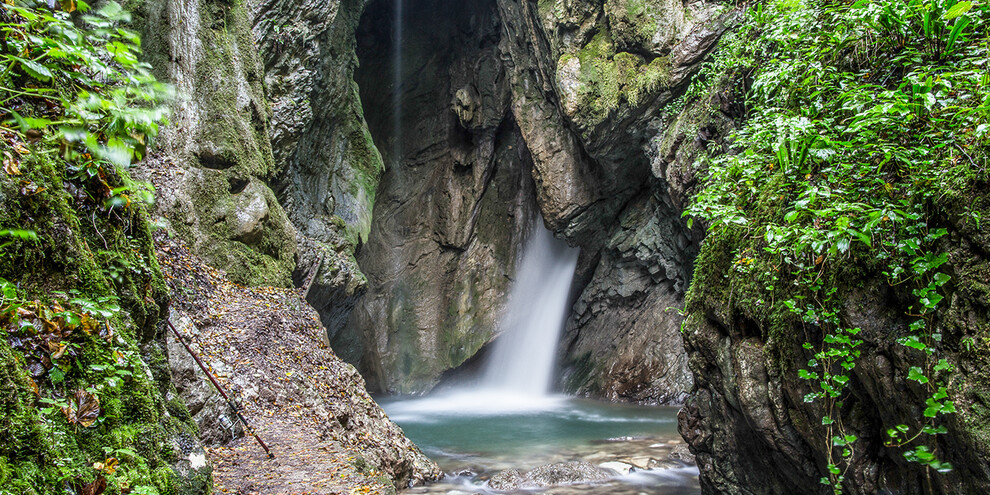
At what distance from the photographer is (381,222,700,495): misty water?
8703 millimetres

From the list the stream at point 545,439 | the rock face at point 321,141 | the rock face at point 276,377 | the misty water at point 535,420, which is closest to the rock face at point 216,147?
the rock face at point 276,377

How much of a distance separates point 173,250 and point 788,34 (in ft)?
24.9

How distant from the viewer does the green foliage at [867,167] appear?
2779mm

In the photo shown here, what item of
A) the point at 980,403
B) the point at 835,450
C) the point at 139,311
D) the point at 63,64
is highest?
the point at 63,64

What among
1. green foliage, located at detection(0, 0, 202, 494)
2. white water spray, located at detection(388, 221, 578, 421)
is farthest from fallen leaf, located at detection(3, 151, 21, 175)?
white water spray, located at detection(388, 221, 578, 421)

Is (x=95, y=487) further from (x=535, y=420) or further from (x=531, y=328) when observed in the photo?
(x=531, y=328)

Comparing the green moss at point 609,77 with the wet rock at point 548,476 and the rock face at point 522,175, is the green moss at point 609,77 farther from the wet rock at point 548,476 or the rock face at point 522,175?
the wet rock at point 548,476

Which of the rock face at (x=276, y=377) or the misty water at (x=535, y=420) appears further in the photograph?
the misty water at (x=535, y=420)

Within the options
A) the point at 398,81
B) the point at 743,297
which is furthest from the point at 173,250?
the point at 398,81

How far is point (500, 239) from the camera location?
20094mm

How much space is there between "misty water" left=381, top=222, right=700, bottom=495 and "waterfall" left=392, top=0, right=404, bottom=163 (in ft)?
19.8

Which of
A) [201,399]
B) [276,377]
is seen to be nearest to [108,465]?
[201,399]

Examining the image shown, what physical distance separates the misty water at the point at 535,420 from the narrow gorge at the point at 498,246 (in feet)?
0.39

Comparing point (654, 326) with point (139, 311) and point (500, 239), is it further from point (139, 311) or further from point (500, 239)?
point (139, 311)
